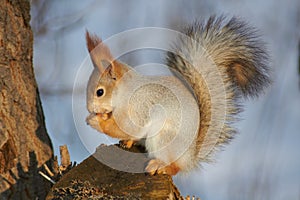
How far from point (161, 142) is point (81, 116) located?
310mm

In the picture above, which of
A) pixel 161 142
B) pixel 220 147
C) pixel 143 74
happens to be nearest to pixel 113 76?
pixel 143 74

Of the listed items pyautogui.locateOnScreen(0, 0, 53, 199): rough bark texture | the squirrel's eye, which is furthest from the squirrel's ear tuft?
pyautogui.locateOnScreen(0, 0, 53, 199): rough bark texture

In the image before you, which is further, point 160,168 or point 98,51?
point 98,51

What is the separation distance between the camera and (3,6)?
1.85 meters

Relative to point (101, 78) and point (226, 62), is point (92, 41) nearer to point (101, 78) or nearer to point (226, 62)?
point (101, 78)

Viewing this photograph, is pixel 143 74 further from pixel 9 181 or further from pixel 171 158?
pixel 9 181

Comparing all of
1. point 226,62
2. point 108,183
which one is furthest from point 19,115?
point 226,62

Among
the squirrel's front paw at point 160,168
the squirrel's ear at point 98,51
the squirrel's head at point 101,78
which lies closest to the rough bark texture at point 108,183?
the squirrel's front paw at point 160,168

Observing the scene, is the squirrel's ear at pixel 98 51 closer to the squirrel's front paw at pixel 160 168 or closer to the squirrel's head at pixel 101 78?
the squirrel's head at pixel 101 78

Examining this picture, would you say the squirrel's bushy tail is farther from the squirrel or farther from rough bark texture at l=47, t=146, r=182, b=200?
rough bark texture at l=47, t=146, r=182, b=200

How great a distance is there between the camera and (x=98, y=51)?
1804mm

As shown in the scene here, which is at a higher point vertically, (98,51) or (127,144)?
(98,51)

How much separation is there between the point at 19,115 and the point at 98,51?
309 millimetres

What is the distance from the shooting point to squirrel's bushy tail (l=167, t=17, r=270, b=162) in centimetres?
188
